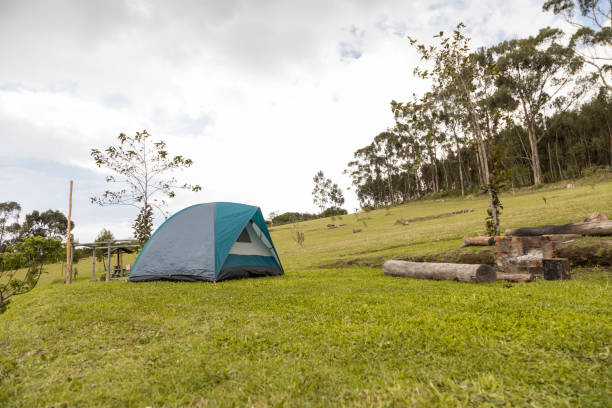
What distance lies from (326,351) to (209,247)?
22.2ft

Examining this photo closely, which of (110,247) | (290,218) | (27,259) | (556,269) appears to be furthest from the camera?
(290,218)

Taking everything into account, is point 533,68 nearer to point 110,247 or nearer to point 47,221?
point 110,247

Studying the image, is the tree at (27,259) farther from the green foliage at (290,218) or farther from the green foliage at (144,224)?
the green foliage at (290,218)

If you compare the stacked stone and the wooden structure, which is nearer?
the stacked stone

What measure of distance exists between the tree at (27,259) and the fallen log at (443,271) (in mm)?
8670

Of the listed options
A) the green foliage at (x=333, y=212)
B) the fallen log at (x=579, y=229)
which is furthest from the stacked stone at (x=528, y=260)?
the green foliage at (x=333, y=212)

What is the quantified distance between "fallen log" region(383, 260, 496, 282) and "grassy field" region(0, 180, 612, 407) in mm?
1048

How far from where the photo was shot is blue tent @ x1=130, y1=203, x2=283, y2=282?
9320mm

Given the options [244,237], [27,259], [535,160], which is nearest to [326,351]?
[244,237]

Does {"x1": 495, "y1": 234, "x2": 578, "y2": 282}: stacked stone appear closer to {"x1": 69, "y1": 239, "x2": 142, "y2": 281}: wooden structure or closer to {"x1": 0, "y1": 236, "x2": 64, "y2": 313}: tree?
{"x1": 0, "y1": 236, "x2": 64, "y2": 313}: tree

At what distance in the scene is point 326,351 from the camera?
3.47m

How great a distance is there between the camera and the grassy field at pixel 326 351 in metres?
2.62

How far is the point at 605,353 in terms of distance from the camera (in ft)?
9.86

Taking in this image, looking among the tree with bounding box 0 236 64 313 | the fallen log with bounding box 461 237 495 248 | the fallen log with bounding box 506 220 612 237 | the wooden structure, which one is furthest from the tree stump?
the wooden structure
